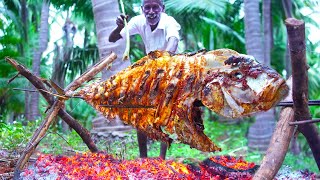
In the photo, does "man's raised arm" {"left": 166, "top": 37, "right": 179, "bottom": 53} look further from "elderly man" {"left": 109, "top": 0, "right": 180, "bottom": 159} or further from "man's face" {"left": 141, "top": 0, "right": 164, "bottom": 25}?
"man's face" {"left": 141, "top": 0, "right": 164, "bottom": 25}

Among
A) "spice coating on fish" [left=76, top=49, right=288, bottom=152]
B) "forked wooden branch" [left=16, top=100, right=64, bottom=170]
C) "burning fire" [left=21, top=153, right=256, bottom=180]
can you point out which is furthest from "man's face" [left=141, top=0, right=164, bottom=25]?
"burning fire" [left=21, top=153, right=256, bottom=180]

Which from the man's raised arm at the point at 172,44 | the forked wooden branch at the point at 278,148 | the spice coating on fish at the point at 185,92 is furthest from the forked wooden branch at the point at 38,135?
the forked wooden branch at the point at 278,148

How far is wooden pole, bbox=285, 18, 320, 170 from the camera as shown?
2.18 metres

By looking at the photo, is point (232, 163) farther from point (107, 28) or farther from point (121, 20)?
point (107, 28)

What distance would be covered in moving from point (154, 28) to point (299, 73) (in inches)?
97.0

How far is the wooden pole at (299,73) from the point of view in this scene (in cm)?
218

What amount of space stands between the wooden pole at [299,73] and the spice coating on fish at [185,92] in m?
0.13

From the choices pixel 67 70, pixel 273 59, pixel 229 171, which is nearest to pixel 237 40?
pixel 273 59

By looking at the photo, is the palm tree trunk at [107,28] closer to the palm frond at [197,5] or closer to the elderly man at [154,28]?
the elderly man at [154,28]

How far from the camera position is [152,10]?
439 cm

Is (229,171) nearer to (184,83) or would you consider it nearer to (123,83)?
(184,83)

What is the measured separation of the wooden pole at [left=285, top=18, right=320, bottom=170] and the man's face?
2177 millimetres

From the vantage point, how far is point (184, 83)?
309 cm

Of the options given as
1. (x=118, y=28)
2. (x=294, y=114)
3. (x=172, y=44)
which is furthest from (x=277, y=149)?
(x=118, y=28)
